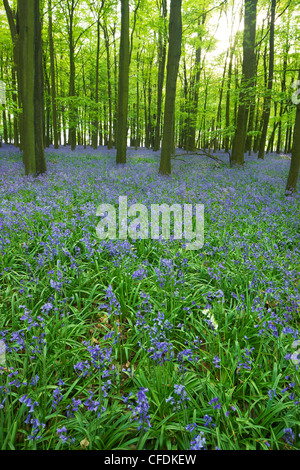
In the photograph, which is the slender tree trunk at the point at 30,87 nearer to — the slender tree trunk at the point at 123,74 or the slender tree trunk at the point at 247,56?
the slender tree trunk at the point at 123,74

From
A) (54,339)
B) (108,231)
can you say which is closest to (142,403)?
(54,339)

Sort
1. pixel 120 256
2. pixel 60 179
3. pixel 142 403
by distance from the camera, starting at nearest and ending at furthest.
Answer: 1. pixel 142 403
2. pixel 120 256
3. pixel 60 179

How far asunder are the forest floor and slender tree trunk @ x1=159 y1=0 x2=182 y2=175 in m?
4.93

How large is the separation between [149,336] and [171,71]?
35.7ft

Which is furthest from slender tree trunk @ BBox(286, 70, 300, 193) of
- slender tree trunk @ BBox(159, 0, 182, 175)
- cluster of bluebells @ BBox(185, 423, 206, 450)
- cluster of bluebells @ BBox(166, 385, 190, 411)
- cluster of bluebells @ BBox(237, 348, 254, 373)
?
cluster of bluebells @ BBox(185, 423, 206, 450)

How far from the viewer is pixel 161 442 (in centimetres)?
195

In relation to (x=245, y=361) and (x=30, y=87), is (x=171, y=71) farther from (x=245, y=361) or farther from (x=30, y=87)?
(x=245, y=361)

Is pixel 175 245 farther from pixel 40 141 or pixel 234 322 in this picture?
pixel 40 141

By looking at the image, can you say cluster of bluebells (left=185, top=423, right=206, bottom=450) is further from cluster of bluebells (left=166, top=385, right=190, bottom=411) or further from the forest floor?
cluster of bluebells (left=166, top=385, right=190, bottom=411)

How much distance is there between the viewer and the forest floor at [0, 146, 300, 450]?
6.64 feet

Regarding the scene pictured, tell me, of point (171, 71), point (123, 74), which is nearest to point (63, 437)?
point (171, 71)

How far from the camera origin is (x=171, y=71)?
34.0 ft

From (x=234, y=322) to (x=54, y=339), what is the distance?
2221mm

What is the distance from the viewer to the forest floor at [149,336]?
2025 millimetres
